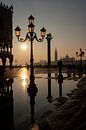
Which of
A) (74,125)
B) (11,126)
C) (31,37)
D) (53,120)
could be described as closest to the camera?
(74,125)

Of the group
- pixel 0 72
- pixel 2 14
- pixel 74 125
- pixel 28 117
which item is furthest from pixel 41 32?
pixel 2 14

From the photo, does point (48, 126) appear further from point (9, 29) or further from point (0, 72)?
point (9, 29)

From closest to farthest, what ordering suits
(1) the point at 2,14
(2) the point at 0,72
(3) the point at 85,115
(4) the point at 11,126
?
(3) the point at 85,115, (4) the point at 11,126, (2) the point at 0,72, (1) the point at 2,14

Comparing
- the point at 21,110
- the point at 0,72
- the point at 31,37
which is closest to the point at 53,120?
the point at 21,110

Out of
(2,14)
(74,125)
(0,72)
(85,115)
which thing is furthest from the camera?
(2,14)

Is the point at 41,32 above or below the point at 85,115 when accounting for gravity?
above

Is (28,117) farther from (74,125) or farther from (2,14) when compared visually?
(2,14)

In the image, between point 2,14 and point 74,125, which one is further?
point 2,14

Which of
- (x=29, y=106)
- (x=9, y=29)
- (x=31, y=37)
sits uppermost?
(x=9, y=29)

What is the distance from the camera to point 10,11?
6378cm

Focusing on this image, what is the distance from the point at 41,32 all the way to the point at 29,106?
24.8 ft

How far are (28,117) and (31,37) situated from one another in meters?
8.41

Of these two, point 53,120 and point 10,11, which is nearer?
point 53,120

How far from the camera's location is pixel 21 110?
945 centimetres
